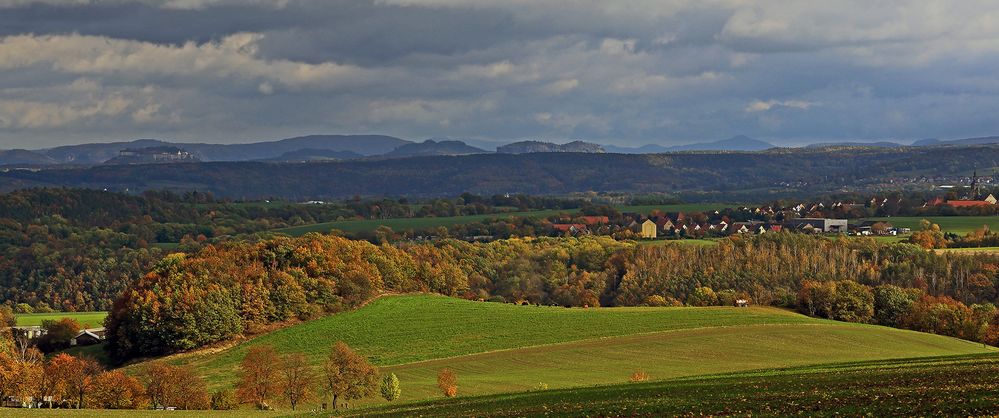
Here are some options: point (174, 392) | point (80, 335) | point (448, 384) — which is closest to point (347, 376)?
point (448, 384)

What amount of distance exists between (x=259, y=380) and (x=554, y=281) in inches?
4411

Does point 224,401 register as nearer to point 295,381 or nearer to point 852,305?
point 295,381

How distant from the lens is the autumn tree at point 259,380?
7256 cm

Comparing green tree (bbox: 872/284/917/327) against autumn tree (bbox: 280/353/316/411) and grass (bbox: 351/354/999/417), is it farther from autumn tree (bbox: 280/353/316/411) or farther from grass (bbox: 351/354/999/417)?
autumn tree (bbox: 280/353/316/411)

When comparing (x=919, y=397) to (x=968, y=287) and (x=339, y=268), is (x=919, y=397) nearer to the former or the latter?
(x=339, y=268)

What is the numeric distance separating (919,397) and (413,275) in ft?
376

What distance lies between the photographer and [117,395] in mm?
70188

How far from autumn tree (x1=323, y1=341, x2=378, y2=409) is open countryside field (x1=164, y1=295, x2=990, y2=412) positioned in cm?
144

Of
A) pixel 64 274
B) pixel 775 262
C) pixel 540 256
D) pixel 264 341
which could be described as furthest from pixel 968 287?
pixel 64 274

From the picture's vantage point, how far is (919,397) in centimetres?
3928

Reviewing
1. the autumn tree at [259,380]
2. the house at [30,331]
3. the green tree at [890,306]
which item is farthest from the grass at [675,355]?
the house at [30,331]

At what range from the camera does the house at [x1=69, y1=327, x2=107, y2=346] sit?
390 feet

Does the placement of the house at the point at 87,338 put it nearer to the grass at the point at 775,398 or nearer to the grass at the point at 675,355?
the grass at the point at 675,355

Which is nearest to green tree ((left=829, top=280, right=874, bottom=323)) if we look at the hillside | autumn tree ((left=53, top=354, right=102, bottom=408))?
the hillside
